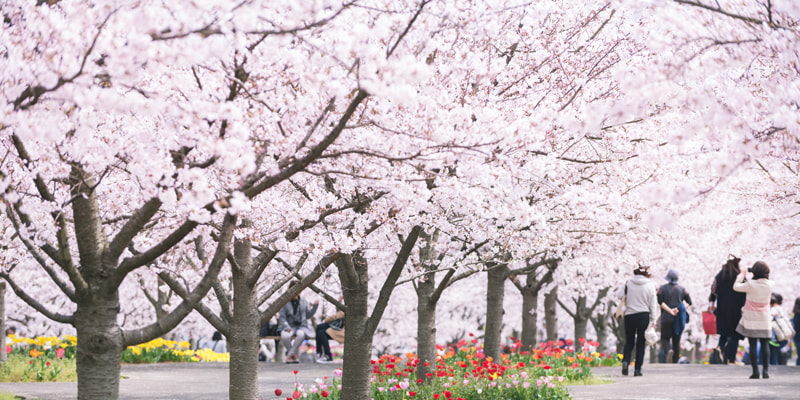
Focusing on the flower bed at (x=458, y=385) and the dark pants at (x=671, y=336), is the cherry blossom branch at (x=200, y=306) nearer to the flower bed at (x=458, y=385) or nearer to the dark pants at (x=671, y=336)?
the flower bed at (x=458, y=385)

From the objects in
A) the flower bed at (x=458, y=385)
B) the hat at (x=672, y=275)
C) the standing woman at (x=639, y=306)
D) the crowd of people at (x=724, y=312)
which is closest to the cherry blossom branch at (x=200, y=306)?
the flower bed at (x=458, y=385)

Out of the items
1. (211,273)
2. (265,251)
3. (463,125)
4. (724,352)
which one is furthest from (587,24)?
(724,352)

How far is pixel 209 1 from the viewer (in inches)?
157

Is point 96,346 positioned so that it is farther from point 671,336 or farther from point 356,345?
point 671,336

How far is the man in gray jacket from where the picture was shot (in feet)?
56.1

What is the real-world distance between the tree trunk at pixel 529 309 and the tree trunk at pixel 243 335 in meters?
11.5

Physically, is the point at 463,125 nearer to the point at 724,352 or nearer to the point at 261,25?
the point at 261,25

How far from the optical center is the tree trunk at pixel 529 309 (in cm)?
1845

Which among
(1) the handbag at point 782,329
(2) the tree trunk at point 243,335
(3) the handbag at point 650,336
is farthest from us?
(1) the handbag at point 782,329

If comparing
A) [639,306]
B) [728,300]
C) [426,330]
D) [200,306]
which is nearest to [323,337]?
[426,330]

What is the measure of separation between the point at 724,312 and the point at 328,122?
34.5 ft

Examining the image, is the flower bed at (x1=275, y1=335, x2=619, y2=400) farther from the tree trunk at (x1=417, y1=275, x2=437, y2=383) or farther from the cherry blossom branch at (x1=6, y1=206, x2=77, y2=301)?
the cherry blossom branch at (x1=6, y1=206, x2=77, y2=301)

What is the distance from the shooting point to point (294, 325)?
57.0 ft

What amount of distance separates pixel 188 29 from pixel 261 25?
1162 millimetres
